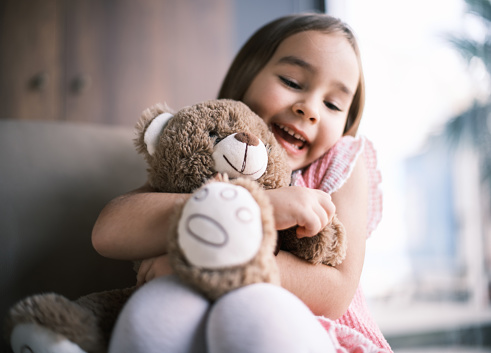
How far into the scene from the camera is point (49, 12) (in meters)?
1.75

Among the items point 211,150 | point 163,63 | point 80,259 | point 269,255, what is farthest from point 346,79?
point 163,63

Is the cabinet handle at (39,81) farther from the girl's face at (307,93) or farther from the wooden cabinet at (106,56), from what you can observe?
the girl's face at (307,93)

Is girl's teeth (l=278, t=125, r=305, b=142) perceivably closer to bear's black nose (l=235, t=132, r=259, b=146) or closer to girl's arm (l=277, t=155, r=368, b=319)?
girl's arm (l=277, t=155, r=368, b=319)

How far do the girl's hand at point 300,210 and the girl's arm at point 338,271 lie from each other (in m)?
0.07

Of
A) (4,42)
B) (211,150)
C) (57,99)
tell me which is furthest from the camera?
(57,99)

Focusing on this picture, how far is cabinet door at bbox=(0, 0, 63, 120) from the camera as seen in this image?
1679mm

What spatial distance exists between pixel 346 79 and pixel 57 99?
4.66ft

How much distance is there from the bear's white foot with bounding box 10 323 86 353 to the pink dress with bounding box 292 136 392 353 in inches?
14.1

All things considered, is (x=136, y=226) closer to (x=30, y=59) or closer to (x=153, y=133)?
(x=153, y=133)

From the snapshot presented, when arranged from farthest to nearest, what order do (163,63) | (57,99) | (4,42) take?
(163,63)
(57,99)
(4,42)

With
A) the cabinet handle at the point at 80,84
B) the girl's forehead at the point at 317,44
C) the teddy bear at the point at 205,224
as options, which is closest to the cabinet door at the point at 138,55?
the cabinet handle at the point at 80,84

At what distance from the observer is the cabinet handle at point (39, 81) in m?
1.73

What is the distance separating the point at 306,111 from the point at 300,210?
0.30 m

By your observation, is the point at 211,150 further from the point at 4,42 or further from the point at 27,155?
the point at 4,42
